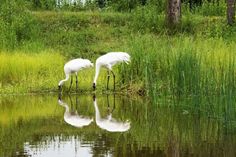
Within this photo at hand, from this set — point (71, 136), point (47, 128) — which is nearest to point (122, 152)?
point (71, 136)

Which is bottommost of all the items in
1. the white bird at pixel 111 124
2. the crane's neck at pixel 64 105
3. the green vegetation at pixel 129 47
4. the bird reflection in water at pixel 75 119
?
the crane's neck at pixel 64 105

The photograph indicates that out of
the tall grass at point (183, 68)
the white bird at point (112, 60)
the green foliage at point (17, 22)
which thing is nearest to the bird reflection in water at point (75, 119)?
the tall grass at point (183, 68)

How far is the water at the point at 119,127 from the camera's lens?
9.83 metres

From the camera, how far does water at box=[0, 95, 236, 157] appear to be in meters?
9.83

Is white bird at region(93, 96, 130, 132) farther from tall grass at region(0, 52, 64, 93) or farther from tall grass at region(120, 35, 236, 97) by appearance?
tall grass at region(0, 52, 64, 93)

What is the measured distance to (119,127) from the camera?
38.1ft

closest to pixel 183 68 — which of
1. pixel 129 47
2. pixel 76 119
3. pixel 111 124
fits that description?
pixel 111 124

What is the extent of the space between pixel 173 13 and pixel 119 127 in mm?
14089

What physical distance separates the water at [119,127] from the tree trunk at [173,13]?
10.6m

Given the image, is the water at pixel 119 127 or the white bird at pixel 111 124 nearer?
the water at pixel 119 127

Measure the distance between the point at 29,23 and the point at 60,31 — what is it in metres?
1.98

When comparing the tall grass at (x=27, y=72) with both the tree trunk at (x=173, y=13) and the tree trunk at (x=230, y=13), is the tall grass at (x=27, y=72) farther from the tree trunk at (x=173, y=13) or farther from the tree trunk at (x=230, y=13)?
the tree trunk at (x=230, y=13)

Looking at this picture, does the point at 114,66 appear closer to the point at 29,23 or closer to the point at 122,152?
the point at 29,23

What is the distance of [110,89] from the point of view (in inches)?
655
